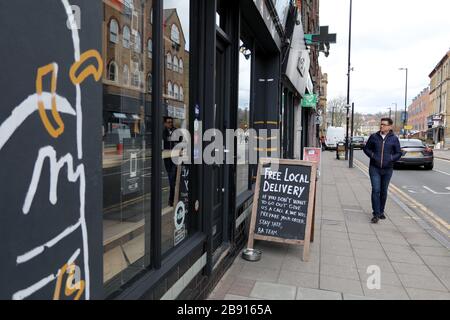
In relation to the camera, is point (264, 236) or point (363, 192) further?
point (363, 192)

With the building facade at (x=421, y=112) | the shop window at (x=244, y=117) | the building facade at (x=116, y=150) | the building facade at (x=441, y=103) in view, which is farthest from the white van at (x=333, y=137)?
the building facade at (x=421, y=112)

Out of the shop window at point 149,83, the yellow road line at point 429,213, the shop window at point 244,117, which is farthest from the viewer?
the yellow road line at point 429,213

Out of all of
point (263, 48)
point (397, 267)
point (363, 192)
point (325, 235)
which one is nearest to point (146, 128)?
point (397, 267)

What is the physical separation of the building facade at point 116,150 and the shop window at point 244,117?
0.65 ft

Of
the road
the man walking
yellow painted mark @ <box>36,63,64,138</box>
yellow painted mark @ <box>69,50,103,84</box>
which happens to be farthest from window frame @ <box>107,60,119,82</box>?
the road

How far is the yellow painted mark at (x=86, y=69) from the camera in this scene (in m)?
1.63

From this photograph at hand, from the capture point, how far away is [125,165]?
106 inches

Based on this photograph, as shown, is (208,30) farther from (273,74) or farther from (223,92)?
(273,74)

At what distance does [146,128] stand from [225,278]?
218cm

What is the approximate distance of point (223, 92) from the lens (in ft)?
16.0

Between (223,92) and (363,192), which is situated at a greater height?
(223,92)

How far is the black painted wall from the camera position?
1.31 meters

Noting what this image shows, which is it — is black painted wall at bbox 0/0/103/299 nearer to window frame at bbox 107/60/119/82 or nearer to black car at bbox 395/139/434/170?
window frame at bbox 107/60/119/82

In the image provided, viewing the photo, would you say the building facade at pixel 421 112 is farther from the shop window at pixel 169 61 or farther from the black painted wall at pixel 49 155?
the black painted wall at pixel 49 155
